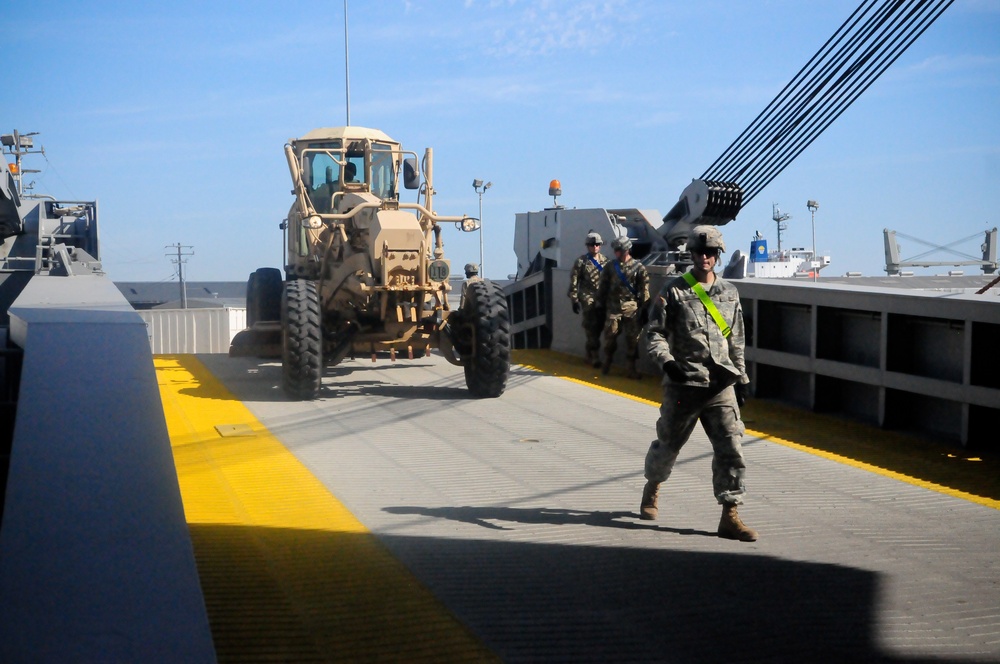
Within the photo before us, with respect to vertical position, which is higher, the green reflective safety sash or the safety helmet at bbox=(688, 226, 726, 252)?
the safety helmet at bbox=(688, 226, 726, 252)

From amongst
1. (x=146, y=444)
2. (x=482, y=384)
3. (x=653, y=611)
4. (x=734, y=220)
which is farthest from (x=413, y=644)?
(x=734, y=220)

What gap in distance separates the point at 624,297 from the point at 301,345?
4276 mm

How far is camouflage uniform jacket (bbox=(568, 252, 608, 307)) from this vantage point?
13547mm

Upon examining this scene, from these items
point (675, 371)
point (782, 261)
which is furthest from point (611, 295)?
point (782, 261)

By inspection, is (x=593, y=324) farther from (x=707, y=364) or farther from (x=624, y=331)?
(x=707, y=364)

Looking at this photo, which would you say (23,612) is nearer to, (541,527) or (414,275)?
(541,527)

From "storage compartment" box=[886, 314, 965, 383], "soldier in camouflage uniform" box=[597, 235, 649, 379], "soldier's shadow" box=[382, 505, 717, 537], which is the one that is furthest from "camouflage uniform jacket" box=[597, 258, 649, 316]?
"soldier's shadow" box=[382, 505, 717, 537]

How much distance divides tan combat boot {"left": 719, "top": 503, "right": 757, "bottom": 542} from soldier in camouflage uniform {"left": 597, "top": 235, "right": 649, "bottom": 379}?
6.94m

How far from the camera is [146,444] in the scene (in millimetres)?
3625

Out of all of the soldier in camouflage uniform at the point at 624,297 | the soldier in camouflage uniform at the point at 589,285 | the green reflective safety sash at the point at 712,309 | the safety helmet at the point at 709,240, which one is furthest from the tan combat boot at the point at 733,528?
the soldier in camouflage uniform at the point at 589,285

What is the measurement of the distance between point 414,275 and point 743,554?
6.35m

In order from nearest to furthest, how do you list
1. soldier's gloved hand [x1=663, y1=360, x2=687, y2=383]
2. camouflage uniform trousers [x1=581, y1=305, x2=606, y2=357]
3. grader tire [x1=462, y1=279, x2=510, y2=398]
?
soldier's gloved hand [x1=663, y1=360, x2=687, y2=383] < grader tire [x1=462, y1=279, x2=510, y2=398] < camouflage uniform trousers [x1=581, y1=305, x2=606, y2=357]

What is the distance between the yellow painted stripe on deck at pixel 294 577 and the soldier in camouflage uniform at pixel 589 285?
235 inches

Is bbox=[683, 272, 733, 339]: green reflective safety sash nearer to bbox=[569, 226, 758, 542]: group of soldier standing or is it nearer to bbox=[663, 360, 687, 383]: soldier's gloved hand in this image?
bbox=[569, 226, 758, 542]: group of soldier standing
